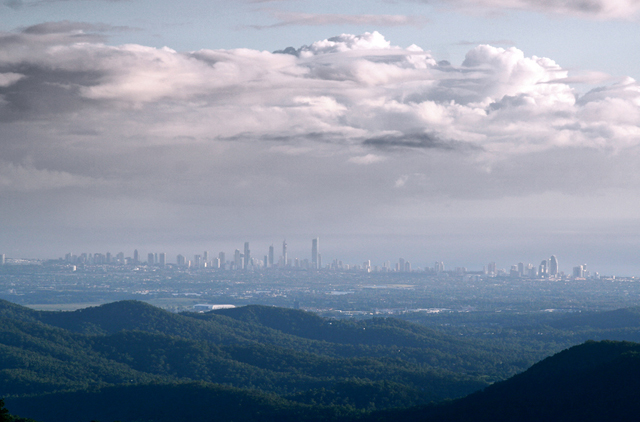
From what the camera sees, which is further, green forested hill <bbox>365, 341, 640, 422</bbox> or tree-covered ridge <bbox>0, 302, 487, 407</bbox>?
tree-covered ridge <bbox>0, 302, 487, 407</bbox>

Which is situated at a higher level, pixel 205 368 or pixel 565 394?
pixel 565 394

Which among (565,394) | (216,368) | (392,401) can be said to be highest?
(565,394)

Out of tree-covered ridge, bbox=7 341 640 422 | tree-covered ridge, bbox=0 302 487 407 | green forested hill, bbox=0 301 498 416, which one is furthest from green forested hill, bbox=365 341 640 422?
tree-covered ridge, bbox=0 302 487 407

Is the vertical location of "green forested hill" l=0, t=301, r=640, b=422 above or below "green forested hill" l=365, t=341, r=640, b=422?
below

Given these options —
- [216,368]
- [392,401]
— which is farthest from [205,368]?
[392,401]

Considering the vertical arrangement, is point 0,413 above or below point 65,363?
above

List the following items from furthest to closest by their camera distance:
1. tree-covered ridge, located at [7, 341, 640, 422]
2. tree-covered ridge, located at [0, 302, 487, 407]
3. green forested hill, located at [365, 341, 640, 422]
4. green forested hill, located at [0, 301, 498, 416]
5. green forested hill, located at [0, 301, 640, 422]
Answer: tree-covered ridge, located at [0, 302, 487, 407] → green forested hill, located at [0, 301, 498, 416] → green forested hill, located at [0, 301, 640, 422] → tree-covered ridge, located at [7, 341, 640, 422] → green forested hill, located at [365, 341, 640, 422]

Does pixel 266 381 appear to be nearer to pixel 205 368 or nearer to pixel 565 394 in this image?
pixel 205 368

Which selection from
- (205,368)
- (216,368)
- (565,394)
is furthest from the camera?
(216,368)

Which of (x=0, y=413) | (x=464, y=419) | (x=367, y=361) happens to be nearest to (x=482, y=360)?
(x=367, y=361)

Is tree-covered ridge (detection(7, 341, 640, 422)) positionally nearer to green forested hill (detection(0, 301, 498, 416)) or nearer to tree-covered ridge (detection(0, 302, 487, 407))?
green forested hill (detection(0, 301, 498, 416))

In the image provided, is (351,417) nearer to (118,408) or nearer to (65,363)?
(118,408)
